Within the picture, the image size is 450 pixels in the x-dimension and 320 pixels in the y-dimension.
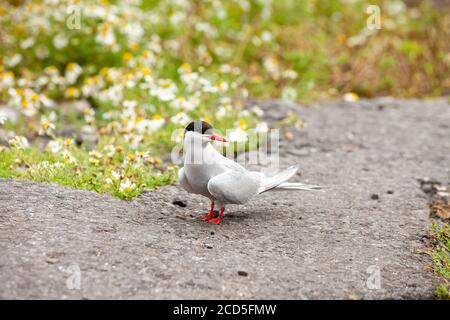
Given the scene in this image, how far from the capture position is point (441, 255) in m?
3.78

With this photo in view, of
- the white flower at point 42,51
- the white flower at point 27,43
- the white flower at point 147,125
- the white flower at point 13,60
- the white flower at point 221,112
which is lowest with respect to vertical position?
the white flower at point 147,125

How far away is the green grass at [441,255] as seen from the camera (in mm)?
3307

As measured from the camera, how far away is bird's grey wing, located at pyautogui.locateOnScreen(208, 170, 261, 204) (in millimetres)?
3750

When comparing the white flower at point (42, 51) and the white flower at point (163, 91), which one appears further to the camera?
the white flower at point (42, 51)

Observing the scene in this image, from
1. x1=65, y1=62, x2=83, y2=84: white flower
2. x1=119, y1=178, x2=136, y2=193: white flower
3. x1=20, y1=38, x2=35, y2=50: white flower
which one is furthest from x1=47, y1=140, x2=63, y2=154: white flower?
x1=20, y1=38, x2=35, y2=50: white flower

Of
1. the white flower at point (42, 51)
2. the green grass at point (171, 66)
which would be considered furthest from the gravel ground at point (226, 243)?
the white flower at point (42, 51)

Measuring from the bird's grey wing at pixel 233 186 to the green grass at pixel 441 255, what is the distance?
1.13 metres

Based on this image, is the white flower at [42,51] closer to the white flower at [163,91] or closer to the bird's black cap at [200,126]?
the white flower at [163,91]

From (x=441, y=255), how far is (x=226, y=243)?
127 centimetres

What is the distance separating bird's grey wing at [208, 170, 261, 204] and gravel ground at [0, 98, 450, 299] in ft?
0.69
